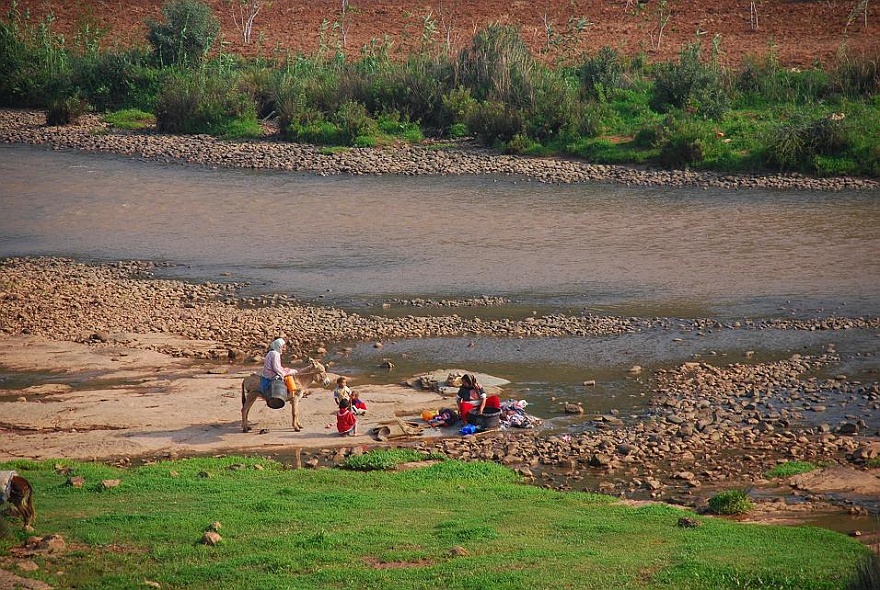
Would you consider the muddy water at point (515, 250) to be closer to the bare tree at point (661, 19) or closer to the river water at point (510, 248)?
the river water at point (510, 248)

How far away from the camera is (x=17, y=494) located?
972 centimetres

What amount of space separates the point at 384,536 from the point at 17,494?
11.0 ft

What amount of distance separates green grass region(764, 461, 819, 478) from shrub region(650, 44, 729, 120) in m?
21.4

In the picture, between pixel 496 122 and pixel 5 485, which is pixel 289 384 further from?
pixel 496 122

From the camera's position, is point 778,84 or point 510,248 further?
point 778,84

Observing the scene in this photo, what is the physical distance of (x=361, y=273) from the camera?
72.3 ft

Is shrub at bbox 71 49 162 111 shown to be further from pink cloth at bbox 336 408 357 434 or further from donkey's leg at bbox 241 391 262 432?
pink cloth at bbox 336 408 357 434

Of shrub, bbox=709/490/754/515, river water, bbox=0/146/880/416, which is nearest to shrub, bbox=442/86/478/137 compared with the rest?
river water, bbox=0/146/880/416

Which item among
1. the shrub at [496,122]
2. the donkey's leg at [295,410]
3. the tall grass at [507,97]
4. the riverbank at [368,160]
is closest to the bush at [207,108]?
the tall grass at [507,97]

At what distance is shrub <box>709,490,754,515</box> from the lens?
11.0 metres

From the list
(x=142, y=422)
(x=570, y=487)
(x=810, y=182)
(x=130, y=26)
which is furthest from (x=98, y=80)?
(x=570, y=487)

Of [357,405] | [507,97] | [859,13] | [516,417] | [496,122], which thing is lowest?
[516,417]

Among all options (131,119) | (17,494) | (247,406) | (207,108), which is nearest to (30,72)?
(131,119)

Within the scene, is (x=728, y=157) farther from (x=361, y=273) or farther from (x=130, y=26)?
(x=130, y=26)
